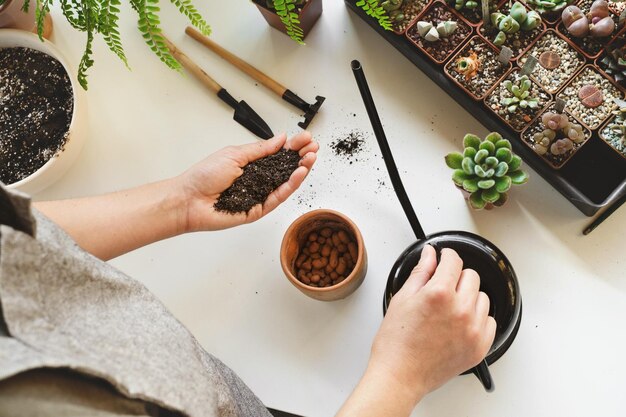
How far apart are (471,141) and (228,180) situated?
0.43 m

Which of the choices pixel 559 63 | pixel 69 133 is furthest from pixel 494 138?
pixel 69 133

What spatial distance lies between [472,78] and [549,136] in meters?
0.18

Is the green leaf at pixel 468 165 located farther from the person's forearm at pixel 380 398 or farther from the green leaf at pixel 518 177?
the person's forearm at pixel 380 398

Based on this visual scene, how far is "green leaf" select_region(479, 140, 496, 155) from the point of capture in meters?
0.94

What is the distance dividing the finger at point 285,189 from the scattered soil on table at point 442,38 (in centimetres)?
34

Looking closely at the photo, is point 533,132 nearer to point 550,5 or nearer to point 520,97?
point 520,97

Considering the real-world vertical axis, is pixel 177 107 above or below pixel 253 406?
above

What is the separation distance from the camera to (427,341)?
87 cm

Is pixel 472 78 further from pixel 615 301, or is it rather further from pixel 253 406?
pixel 253 406

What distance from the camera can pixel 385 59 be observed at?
3.81 ft

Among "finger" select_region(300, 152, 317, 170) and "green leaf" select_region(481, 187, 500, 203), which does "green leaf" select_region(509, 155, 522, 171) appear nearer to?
"green leaf" select_region(481, 187, 500, 203)

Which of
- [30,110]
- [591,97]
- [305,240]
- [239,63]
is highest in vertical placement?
[591,97]

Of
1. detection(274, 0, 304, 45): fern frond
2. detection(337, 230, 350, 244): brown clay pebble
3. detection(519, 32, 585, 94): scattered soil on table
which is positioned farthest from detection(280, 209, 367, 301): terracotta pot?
detection(519, 32, 585, 94): scattered soil on table

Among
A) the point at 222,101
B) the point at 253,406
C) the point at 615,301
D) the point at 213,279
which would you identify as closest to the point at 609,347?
the point at 615,301
